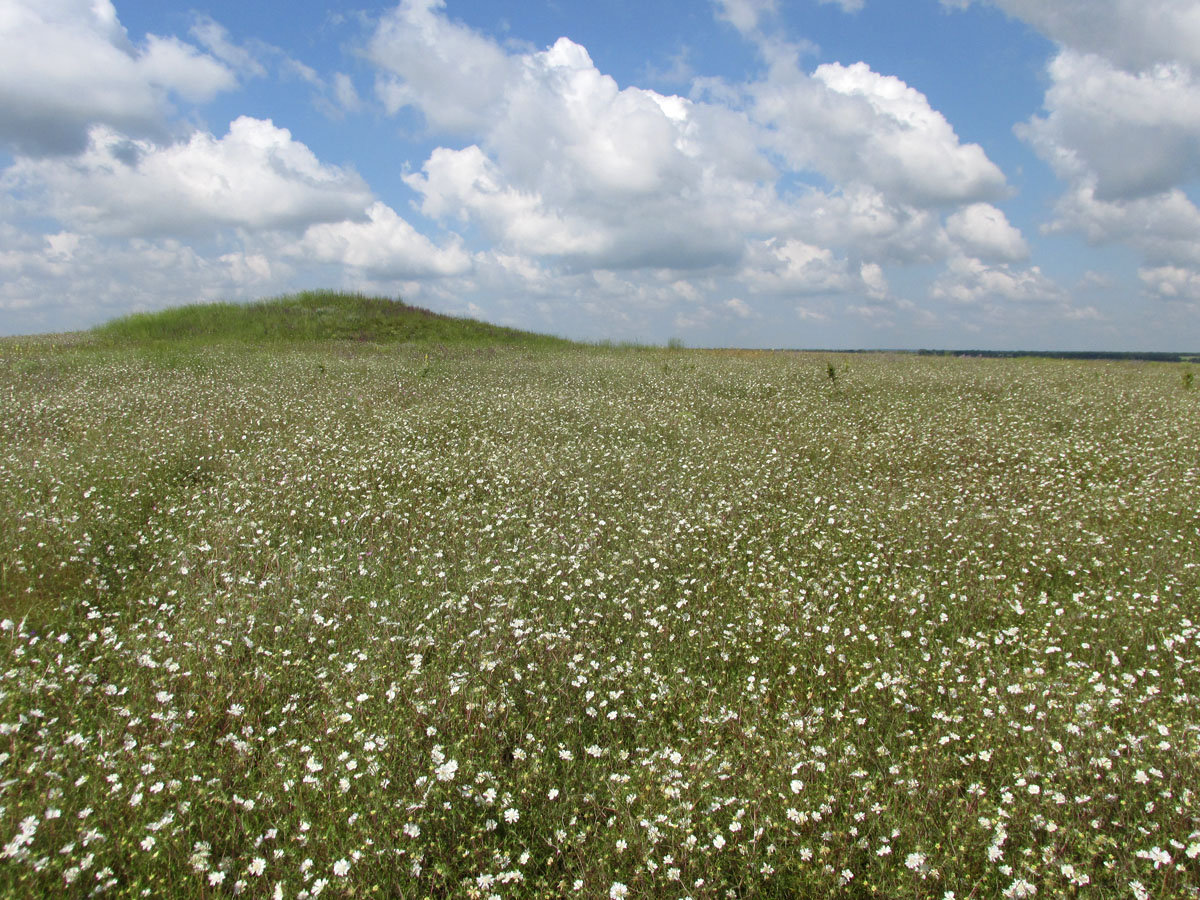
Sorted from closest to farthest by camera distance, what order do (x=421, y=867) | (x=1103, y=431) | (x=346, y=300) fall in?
(x=421, y=867), (x=1103, y=431), (x=346, y=300)

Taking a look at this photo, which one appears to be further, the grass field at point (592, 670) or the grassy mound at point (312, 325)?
the grassy mound at point (312, 325)

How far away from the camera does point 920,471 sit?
1024 centimetres

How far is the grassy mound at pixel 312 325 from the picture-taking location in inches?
1202

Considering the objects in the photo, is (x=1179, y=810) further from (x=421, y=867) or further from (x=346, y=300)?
(x=346, y=300)

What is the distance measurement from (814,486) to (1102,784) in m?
5.78

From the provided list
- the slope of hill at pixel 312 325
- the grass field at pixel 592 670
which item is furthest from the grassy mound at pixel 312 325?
the grass field at pixel 592 670

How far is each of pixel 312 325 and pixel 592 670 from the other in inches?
1273

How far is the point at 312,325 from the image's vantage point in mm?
32594

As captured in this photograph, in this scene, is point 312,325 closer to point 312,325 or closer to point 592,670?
point 312,325

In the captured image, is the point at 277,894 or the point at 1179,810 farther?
the point at 1179,810

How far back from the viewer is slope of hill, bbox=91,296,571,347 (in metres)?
30.5

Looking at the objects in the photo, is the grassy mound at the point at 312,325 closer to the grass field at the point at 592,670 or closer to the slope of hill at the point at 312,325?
the slope of hill at the point at 312,325

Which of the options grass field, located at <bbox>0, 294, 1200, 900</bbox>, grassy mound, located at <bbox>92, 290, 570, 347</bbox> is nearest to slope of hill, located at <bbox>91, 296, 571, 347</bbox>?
grassy mound, located at <bbox>92, 290, 570, 347</bbox>

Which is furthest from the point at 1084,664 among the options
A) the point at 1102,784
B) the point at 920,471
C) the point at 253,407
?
the point at 253,407
